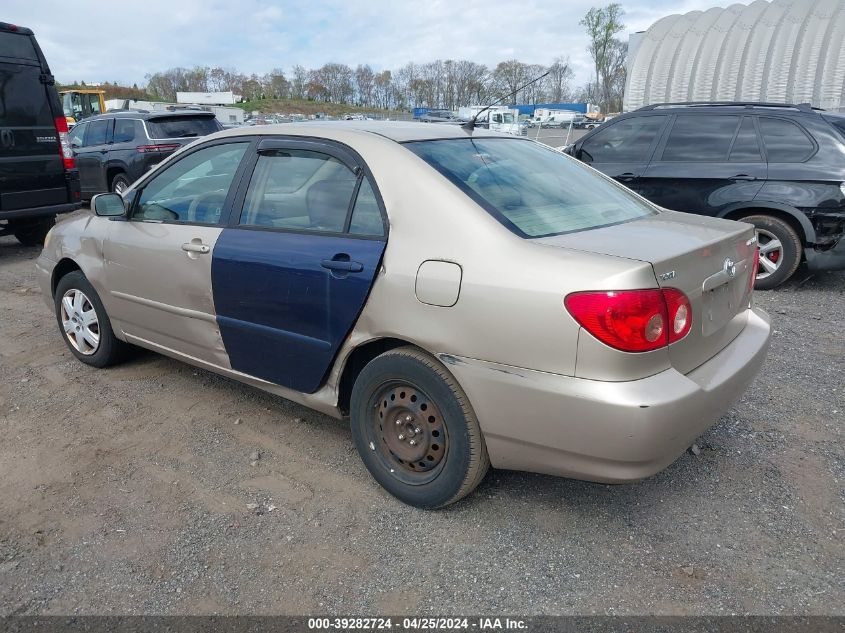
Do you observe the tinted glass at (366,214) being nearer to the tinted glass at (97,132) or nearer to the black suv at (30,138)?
the black suv at (30,138)

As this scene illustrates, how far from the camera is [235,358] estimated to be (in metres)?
3.48

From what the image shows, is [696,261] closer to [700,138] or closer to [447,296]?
[447,296]

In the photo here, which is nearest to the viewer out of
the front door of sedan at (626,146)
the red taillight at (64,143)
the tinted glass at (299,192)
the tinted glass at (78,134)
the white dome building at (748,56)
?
the tinted glass at (299,192)

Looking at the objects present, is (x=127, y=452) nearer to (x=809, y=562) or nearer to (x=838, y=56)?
(x=809, y=562)

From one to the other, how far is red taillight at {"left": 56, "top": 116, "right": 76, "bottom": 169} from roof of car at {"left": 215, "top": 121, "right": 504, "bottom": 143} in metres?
5.56

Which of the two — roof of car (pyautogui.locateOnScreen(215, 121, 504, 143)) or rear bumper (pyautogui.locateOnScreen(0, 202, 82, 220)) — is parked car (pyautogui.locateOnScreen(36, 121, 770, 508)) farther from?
rear bumper (pyautogui.locateOnScreen(0, 202, 82, 220))

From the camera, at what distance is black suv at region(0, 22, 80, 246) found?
7426 mm

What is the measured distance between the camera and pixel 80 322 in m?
4.52

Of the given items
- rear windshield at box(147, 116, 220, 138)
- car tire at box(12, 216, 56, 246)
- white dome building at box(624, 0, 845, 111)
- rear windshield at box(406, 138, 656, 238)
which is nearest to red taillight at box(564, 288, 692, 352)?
rear windshield at box(406, 138, 656, 238)

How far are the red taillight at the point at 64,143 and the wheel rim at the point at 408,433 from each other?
7065 mm

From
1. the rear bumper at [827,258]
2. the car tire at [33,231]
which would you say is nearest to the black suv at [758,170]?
the rear bumper at [827,258]

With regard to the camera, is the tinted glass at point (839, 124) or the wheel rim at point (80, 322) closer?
the wheel rim at point (80, 322)

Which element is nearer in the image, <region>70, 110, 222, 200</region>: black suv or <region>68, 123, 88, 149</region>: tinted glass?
<region>70, 110, 222, 200</region>: black suv

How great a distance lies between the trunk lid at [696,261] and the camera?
7.99ft
